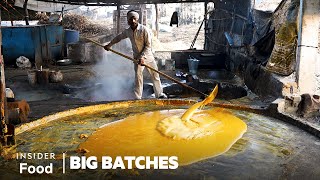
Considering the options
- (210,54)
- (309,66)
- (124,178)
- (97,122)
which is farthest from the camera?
(210,54)

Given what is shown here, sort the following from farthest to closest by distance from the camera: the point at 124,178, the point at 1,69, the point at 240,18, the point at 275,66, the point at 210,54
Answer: the point at 210,54
the point at 240,18
the point at 275,66
the point at 1,69
the point at 124,178

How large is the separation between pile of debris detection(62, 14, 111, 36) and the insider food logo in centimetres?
2126

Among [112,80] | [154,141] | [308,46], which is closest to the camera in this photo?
[154,141]

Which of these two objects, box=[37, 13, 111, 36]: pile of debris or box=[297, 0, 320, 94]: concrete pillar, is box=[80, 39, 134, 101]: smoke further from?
box=[37, 13, 111, 36]: pile of debris

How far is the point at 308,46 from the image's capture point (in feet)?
24.8

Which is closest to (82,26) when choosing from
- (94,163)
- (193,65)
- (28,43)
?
(28,43)

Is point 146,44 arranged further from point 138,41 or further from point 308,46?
point 308,46

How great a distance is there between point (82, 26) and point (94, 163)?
23.0 meters

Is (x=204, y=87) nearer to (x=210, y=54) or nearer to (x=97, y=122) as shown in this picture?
(x=210, y=54)

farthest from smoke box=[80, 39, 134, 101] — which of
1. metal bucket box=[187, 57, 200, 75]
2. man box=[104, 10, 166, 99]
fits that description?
metal bucket box=[187, 57, 200, 75]

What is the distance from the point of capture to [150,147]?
3.91 metres

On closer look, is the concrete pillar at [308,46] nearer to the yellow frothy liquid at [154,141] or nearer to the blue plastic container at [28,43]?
the yellow frothy liquid at [154,141]

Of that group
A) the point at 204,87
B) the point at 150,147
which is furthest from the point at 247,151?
the point at 204,87

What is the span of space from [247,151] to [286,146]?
540 millimetres
